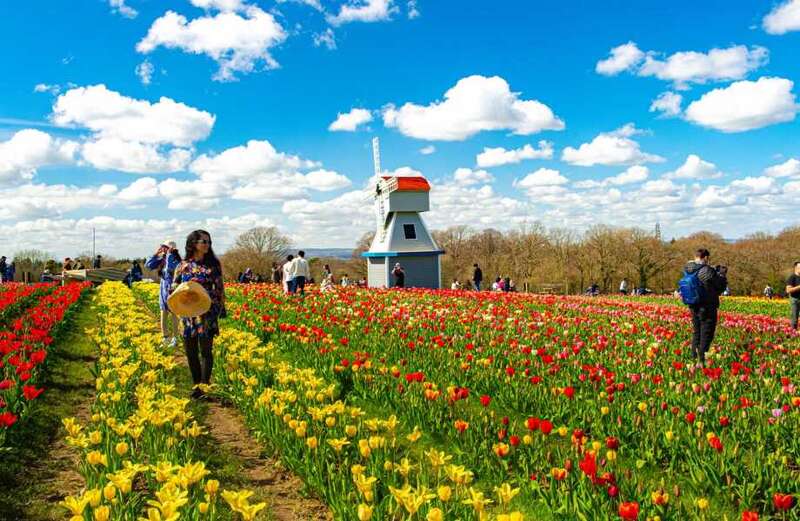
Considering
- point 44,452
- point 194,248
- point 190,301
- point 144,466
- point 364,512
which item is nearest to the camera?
point 364,512

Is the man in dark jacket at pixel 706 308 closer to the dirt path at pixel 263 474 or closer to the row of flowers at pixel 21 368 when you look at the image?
the dirt path at pixel 263 474

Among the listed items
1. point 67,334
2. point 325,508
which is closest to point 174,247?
point 67,334

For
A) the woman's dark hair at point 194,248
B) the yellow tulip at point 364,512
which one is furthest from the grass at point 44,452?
the yellow tulip at point 364,512

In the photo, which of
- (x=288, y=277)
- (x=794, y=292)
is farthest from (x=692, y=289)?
(x=288, y=277)

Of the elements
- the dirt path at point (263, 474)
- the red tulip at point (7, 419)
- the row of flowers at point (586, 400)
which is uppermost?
the red tulip at point (7, 419)

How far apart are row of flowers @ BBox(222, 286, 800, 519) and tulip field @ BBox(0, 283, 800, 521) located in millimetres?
23

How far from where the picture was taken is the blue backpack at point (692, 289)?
29.5ft

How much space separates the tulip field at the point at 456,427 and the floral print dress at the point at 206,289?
473 mm

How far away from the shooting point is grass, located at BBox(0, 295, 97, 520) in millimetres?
4160

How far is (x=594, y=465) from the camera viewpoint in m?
3.62

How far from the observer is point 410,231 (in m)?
38.1

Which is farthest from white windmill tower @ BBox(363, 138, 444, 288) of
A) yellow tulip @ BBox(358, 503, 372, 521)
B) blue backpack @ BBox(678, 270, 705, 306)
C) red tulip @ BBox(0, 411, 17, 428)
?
yellow tulip @ BBox(358, 503, 372, 521)

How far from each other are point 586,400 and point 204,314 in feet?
14.1

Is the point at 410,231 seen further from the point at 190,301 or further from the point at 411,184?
the point at 190,301
